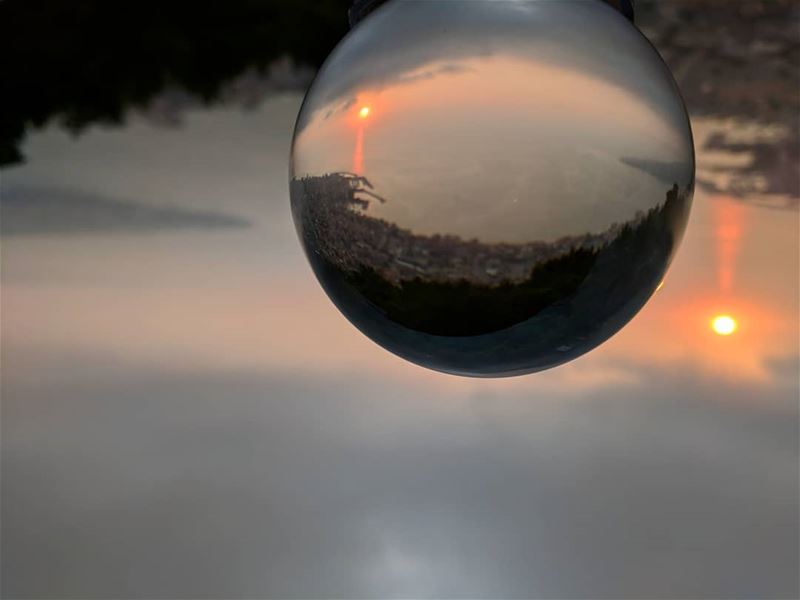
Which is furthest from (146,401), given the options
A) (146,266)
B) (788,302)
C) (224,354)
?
(788,302)

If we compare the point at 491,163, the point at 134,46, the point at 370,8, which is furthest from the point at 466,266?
the point at 134,46

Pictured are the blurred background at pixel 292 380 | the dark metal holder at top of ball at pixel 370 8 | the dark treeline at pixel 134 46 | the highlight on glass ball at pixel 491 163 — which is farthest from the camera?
the blurred background at pixel 292 380

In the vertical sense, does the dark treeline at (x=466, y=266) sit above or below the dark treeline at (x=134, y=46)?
Answer: below

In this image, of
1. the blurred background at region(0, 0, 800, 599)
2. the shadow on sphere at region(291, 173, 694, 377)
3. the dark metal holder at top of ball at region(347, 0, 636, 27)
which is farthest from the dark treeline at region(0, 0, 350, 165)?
the shadow on sphere at region(291, 173, 694, 377)

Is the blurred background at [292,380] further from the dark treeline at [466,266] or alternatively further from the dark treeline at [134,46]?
the dark treeline at [466,266]

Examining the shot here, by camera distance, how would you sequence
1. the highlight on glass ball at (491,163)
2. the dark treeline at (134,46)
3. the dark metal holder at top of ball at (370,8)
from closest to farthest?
the highlight on glass ball at (491,163) < the dark metal holder at top of ball at (370,8) < the dark treeline at (134,46)

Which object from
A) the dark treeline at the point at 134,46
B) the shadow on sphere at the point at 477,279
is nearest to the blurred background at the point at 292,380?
the dark treeline at the point at 134,46

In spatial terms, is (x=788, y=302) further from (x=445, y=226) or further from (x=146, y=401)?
(x=445, y=226)

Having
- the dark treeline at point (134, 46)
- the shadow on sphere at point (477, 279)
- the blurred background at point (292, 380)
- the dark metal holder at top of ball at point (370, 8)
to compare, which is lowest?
the shadow on sphere at point (477, 279)

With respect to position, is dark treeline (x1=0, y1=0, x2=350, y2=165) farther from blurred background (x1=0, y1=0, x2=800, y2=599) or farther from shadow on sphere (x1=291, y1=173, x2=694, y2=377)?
shadow on sphere (x1=291, y1=173, x2=694, y2=377)
